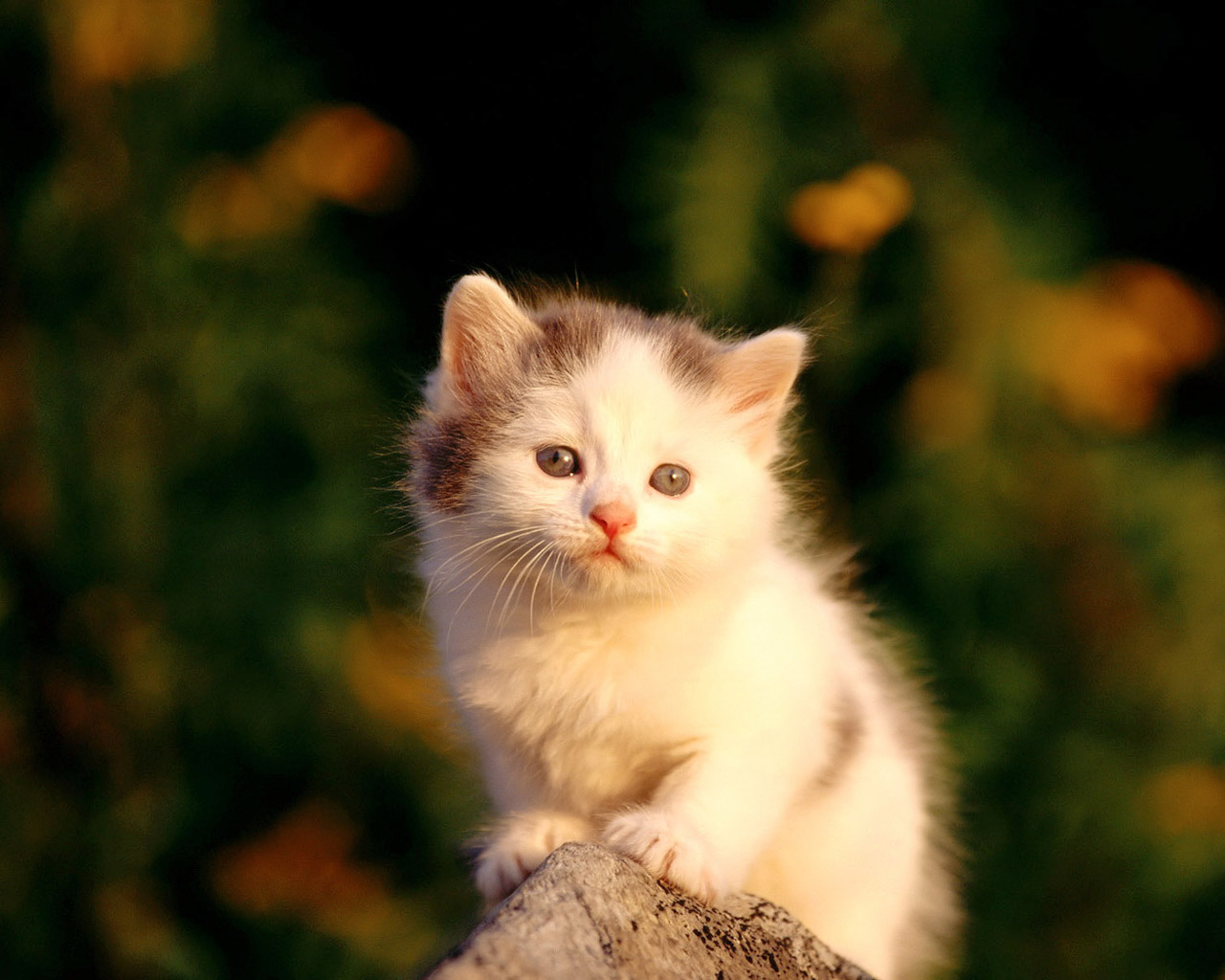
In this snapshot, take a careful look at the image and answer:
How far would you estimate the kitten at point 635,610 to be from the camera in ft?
5.71

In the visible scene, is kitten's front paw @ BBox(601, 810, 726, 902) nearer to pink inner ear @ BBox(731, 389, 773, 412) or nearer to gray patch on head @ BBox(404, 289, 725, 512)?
gray patch on head @ BBox(404, 289, 725, 512)

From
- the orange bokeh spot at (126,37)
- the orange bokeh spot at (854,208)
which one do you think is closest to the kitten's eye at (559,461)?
the orange bokeh spot at (854,208)

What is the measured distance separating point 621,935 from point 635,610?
651 mm

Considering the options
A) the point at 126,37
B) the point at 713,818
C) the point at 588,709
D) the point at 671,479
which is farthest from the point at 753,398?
the point at 126,37

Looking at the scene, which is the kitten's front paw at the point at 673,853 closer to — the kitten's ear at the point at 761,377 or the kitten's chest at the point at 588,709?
the kitten's chest at the point at 588,709

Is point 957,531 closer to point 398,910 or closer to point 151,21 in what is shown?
point 398,910

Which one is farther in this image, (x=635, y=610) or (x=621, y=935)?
(x=635, y=610)

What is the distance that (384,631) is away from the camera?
312cm

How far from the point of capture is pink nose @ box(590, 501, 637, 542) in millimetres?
1669

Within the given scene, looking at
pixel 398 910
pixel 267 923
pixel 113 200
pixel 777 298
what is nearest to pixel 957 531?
pixel 777 298

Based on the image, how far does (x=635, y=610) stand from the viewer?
1854 mm

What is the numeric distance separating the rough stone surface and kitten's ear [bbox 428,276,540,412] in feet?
2.71

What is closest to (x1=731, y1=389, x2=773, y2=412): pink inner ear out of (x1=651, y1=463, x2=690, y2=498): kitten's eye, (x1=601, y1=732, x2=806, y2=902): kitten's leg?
(x1=651, y1=463, x2=690, y2=498): kitten's eye

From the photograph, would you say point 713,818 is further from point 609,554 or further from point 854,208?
point 854,208
